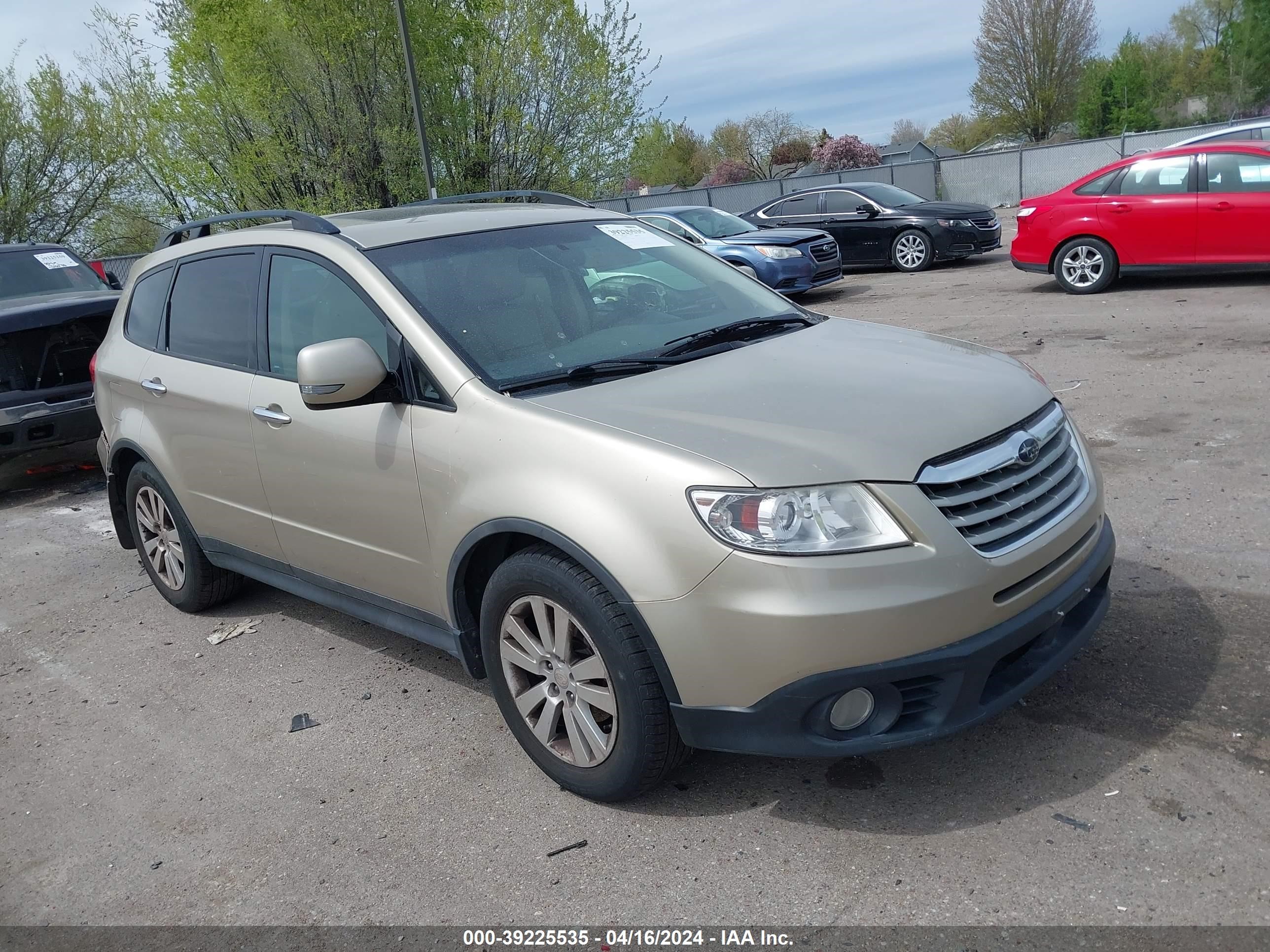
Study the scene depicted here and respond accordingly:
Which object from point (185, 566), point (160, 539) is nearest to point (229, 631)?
point (185, 566)

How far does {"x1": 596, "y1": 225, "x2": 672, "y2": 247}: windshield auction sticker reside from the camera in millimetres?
4379

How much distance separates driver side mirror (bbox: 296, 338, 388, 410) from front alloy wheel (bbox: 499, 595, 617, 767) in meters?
0.88

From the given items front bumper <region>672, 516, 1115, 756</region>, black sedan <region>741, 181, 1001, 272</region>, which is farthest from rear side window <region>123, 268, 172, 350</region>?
black sedan <region>741, 181, 1001, 272</region>

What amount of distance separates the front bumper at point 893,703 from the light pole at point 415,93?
14.9m

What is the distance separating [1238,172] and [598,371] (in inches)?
383

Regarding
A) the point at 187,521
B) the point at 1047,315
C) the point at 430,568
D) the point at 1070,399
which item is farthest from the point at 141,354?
the point at 1047,315

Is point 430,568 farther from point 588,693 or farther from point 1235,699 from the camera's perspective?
point 1235,699

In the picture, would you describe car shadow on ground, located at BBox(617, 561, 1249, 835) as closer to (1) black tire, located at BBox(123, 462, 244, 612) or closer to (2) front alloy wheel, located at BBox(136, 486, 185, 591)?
(1) black tire, located at BBox(123, 462, 244, 612)

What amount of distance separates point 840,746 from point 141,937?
6.48 feet

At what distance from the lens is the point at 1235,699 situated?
3369 millimetres

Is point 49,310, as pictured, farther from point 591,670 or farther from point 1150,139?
point 1150,139

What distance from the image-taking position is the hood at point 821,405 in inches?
111

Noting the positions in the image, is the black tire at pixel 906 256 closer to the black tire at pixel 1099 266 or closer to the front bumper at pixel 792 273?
the front bumper at pixel 792 273

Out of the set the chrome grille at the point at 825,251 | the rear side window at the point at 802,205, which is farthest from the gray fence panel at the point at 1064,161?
the chrome grille at the point at 825,251
